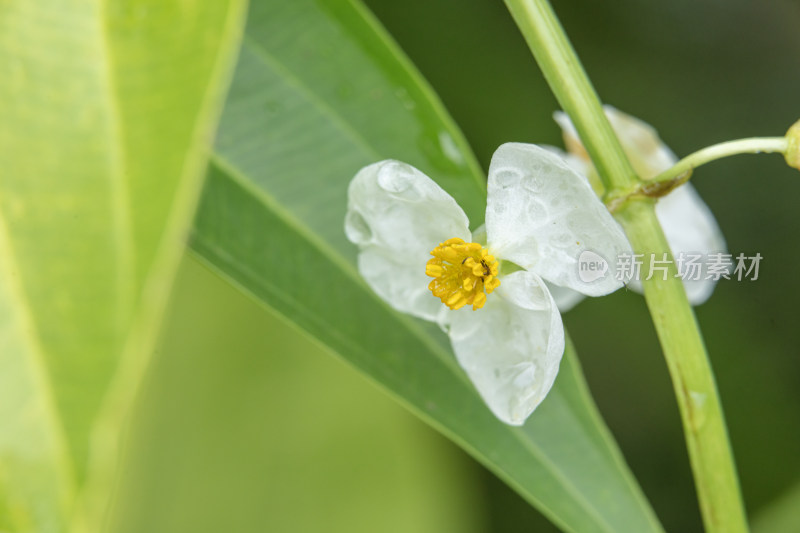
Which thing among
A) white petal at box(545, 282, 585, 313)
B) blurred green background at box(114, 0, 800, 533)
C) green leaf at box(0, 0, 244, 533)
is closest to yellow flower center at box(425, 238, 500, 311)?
white petal at box(545, 282, 585, 313)

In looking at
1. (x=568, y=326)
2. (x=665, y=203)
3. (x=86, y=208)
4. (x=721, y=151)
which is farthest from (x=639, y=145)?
(x=568, y=326)

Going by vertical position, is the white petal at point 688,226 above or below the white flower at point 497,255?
below

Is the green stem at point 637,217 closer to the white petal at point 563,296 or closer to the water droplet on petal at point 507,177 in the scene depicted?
the water droplet on petal at point 507,177

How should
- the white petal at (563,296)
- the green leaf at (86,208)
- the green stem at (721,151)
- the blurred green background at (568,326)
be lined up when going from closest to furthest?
1. the green leaf at (86,208)
2. the green stem at (721,151)
3. the white petal at (563,296)
4. the blurred green background at (568,326)

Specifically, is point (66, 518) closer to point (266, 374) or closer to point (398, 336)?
point (398, 336)

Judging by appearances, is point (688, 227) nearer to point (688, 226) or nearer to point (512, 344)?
point (688, 226)

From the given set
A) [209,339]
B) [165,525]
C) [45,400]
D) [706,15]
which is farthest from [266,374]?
[706,15]

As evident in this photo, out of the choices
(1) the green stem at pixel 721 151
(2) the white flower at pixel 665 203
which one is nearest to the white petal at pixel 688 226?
(2) the white flower at pixel 665 203
